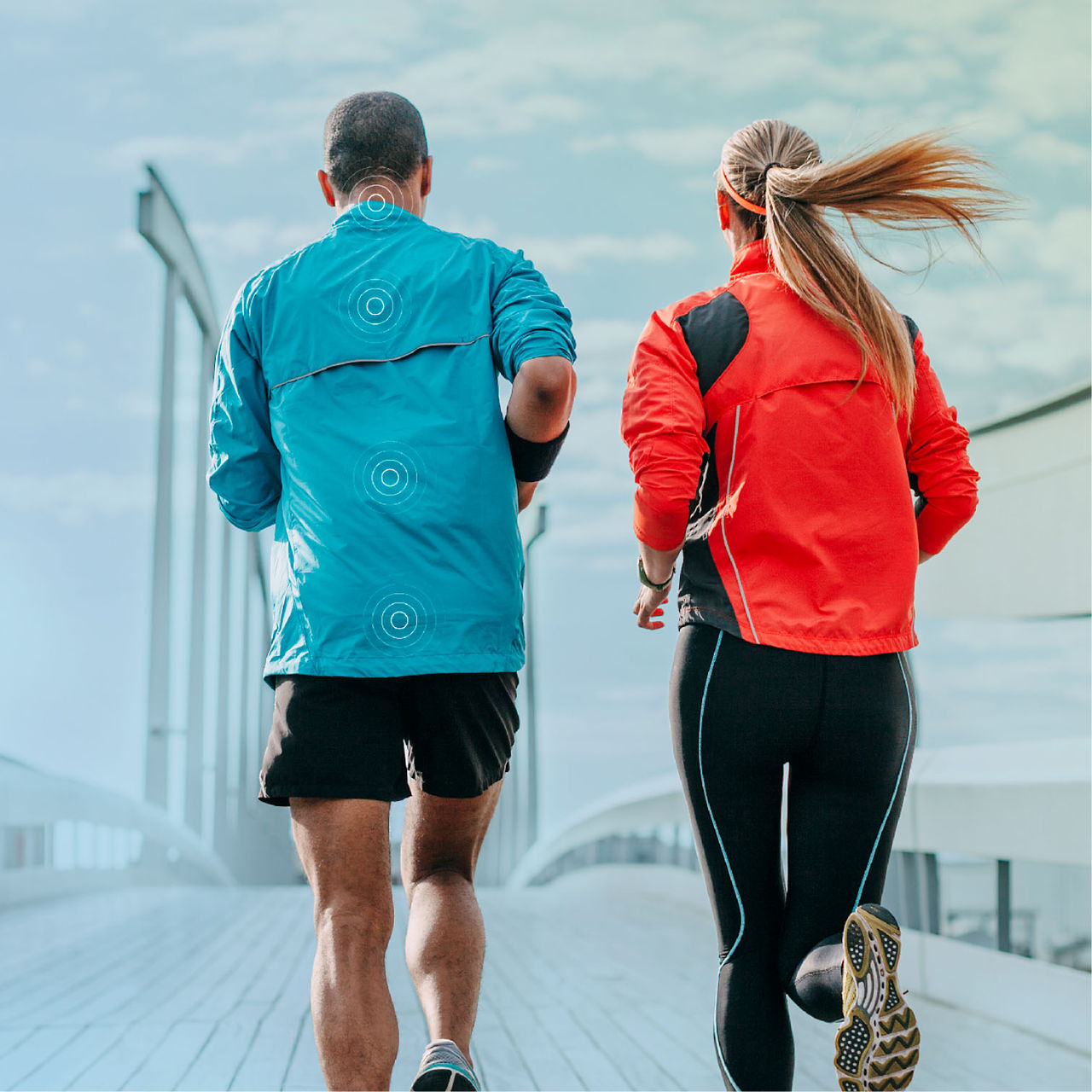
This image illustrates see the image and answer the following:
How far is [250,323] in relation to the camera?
2.07 metres

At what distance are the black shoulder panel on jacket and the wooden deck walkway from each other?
5.77 feet

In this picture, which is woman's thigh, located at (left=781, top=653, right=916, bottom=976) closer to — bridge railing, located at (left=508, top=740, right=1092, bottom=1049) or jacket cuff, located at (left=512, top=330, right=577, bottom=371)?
jacket cuff, located at (left=512, top=330, right=577, bottom=371)

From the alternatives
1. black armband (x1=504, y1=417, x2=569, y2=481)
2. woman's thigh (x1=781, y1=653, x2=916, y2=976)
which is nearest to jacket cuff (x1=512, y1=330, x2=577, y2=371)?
black armband (x1=504, y1=417, x2=569, y2=481)

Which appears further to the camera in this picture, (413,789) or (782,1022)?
(413,789)

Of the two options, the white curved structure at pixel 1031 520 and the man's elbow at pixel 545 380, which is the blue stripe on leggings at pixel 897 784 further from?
the white curved structure at pixel 1031 520

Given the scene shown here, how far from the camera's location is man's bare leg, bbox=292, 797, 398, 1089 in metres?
1.77

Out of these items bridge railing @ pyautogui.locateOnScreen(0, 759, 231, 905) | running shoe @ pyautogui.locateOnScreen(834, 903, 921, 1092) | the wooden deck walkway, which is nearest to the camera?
running shoe @ pyautogui.locateOnScreen(834, 903, 921, 1092)

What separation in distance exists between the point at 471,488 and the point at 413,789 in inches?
19.5

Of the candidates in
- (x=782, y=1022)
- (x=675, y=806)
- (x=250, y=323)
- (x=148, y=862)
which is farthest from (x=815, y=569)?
(x=148, y=862)

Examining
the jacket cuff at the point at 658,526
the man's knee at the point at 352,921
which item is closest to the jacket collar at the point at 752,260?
the jacket cuff at the point at 658,526

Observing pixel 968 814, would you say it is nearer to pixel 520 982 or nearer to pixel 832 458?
pixel 520 982

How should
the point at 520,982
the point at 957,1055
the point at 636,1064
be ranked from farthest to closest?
the point at 520,982 → the point at 957,1055 → the point at 636,1064

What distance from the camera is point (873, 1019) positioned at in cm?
158

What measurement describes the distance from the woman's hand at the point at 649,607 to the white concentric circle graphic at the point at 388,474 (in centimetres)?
45
